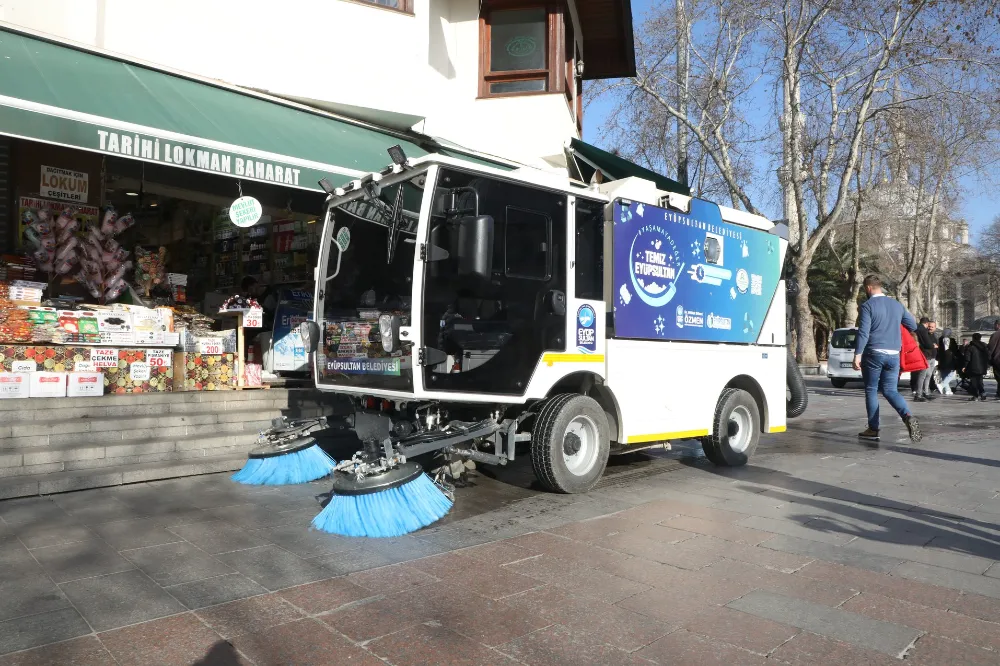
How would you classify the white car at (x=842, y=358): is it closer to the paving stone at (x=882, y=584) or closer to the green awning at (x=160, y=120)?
the green awning at (x=160, y=120)

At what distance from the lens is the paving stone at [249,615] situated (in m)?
3.16

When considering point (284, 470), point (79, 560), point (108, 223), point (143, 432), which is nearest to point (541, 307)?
point (284, 470)

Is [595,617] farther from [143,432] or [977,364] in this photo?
[977,364]

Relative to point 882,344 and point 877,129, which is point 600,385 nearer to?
point 882,344

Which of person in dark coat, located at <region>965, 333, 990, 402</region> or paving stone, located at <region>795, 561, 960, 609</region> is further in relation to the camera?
person in dark coat, located at <region>965, 333, 990, 402</region>

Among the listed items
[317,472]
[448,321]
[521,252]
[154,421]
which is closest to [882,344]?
[521,252]

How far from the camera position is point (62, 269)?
7656 millimetres

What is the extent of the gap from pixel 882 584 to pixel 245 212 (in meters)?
6.60

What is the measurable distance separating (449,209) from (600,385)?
2.01 m

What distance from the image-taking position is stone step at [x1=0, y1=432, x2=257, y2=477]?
582 centimetres

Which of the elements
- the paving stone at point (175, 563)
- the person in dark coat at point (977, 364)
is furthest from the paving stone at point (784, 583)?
the person in dark coat at point (977, 364)

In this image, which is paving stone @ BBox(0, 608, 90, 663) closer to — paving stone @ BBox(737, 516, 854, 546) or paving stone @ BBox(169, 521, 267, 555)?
paving stone @ BBox(169, 521, 267, 555)

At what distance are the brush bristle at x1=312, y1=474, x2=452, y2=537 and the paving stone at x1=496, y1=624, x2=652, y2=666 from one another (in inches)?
65.9

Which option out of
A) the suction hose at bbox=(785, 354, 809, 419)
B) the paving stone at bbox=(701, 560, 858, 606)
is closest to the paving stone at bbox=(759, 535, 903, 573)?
the paving stone at bbox=(701, 560, 858, 606)
